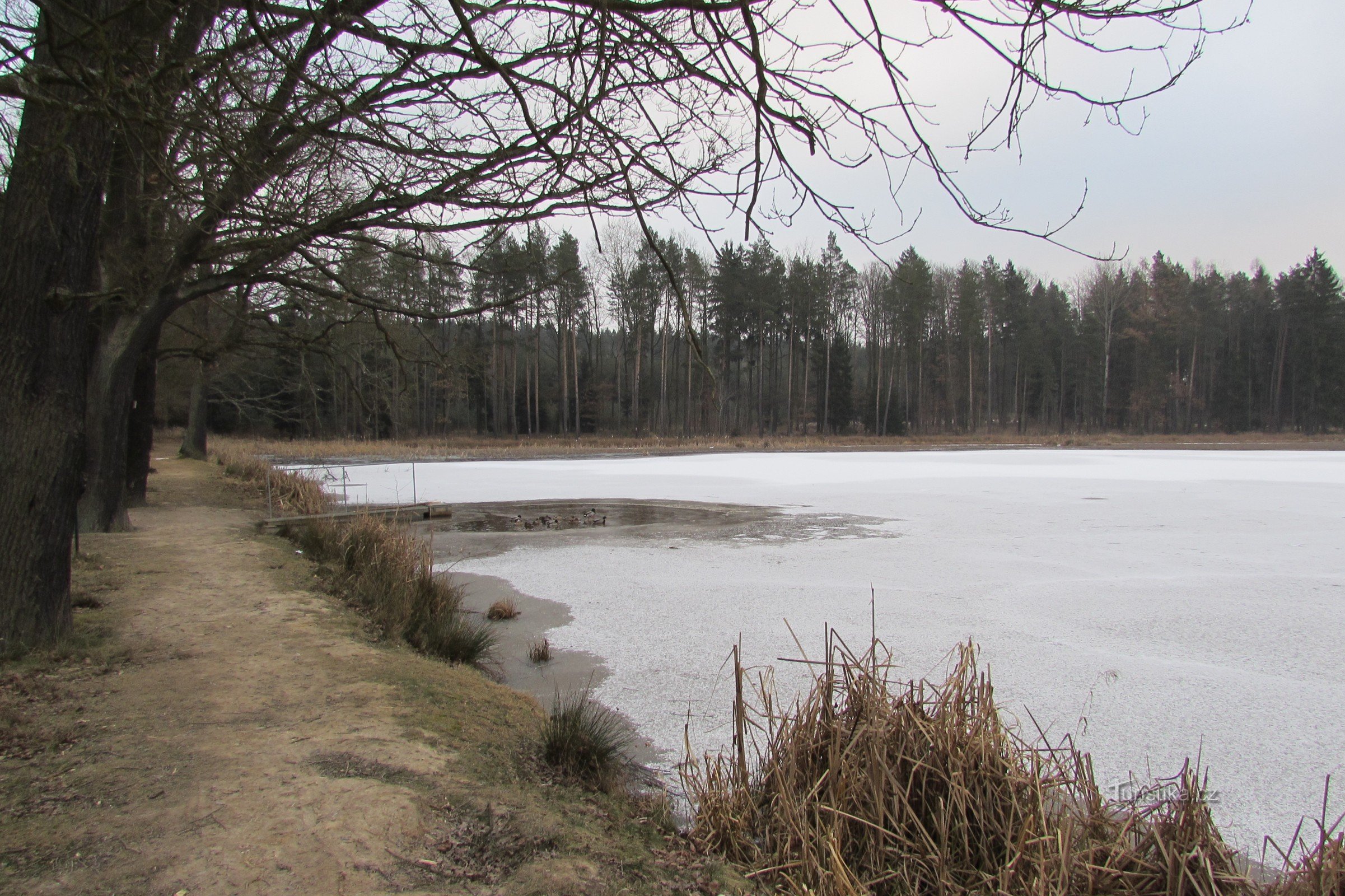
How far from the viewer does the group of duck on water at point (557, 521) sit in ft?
34.4

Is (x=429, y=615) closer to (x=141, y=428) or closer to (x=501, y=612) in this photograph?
(x=501, y=612)

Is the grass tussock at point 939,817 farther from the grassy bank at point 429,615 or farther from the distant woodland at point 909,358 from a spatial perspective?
the distant woodland at point 909,358

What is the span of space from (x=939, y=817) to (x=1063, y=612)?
3630mm

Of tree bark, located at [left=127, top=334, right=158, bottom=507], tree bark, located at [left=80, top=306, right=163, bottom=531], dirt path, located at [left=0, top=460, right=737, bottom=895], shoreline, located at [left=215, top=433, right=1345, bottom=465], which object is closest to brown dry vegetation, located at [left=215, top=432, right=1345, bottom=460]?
shoreline, located at [left=215, top=433, right=1345, bottom=465]

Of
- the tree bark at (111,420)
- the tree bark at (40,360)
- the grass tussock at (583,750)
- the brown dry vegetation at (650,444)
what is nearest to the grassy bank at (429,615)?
the grass tussock at (583,750)

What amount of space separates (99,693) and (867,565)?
227 inches

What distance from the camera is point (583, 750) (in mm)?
3109

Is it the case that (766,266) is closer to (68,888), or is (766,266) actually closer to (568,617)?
(568,617)

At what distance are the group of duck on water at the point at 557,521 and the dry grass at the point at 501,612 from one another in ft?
14.6

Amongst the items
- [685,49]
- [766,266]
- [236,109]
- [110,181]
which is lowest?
[236,109]

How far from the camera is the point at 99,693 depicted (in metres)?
3.47

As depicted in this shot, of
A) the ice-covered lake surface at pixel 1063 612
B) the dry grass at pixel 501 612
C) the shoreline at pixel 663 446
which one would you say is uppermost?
the shoreline at pixel 663 446

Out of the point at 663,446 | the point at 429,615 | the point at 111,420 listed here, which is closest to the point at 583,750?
the point at 429,615

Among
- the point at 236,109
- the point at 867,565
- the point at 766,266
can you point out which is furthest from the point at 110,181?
the point at 766,266
